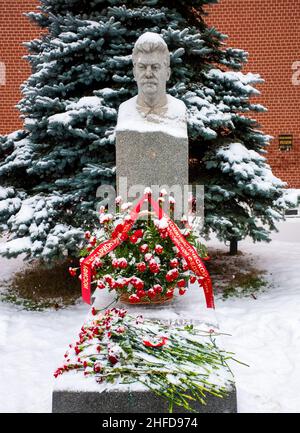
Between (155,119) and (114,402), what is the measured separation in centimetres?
227

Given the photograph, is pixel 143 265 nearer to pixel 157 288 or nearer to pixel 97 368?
pixel 157 288

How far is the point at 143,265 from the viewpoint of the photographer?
3125 mm

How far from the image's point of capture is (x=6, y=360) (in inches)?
147

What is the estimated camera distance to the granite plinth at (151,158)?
386 centimetres

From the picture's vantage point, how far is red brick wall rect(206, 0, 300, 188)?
322 inches

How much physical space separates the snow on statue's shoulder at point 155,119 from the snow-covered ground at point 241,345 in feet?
5.72

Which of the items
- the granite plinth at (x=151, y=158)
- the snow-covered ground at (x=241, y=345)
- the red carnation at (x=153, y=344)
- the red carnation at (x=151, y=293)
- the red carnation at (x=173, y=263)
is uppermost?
the granite plinth at (x=151, y=158)

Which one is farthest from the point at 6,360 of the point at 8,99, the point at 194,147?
the point at 8,99

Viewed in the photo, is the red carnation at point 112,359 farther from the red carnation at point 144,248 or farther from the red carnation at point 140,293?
the red carnation at point 144,248

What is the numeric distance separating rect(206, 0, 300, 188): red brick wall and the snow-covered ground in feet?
11.1

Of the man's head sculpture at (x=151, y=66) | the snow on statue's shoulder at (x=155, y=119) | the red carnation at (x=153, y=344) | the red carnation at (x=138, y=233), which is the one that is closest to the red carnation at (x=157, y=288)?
the red carnation at (x=138, y=233)

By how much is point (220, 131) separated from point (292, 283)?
1.90 m

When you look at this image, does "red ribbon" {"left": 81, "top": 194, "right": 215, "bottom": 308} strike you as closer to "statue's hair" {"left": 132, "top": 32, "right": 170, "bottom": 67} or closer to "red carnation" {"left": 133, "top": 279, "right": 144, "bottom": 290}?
"red carnation" {"left": 133, "top": 279, "right": 144, "bottom": 290}

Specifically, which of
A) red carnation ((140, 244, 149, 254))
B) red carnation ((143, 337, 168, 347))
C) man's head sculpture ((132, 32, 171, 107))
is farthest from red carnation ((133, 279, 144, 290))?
man's head sculpture ((132, 32, 171, 107))
